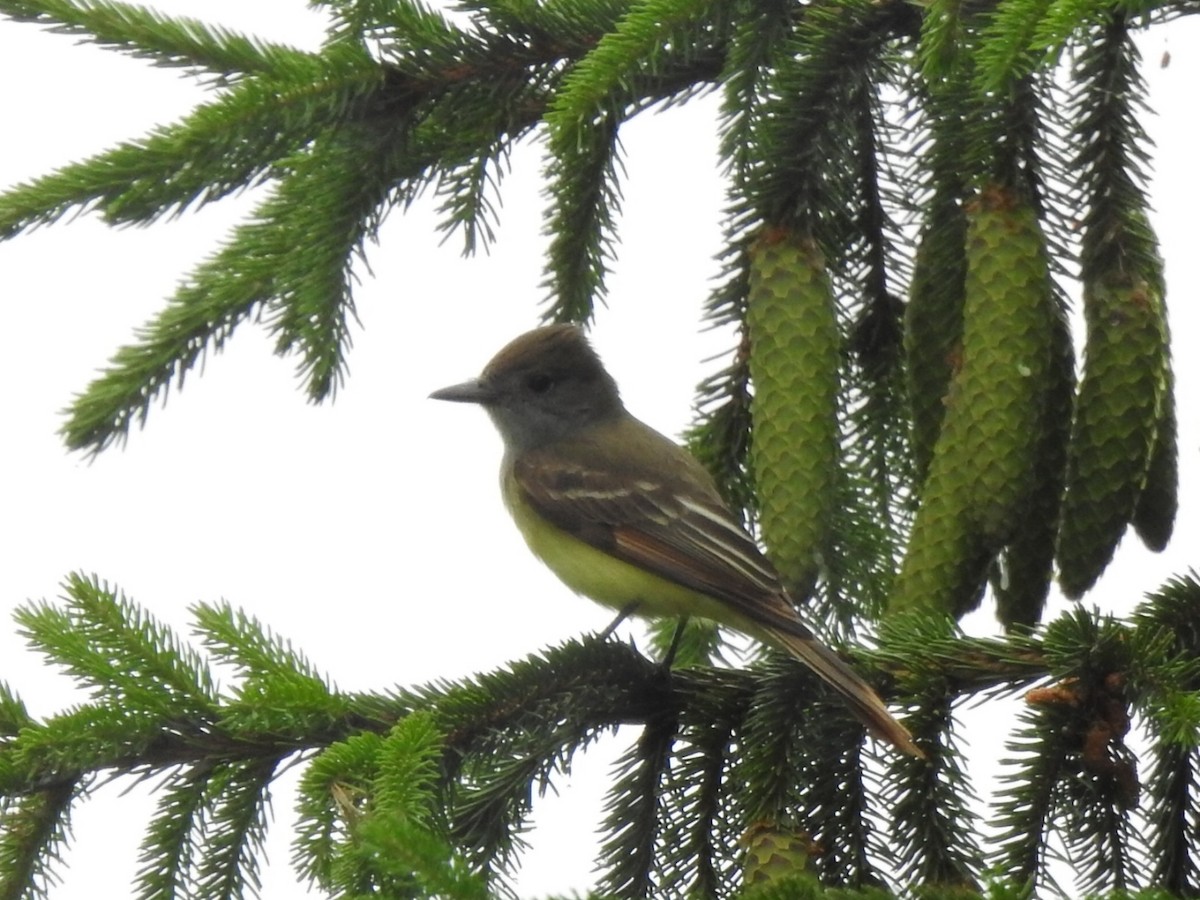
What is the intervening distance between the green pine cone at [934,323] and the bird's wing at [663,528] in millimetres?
484

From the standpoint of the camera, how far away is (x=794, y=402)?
134 inches

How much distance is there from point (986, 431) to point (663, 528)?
1.42 m

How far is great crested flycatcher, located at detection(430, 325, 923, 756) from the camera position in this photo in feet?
13.0

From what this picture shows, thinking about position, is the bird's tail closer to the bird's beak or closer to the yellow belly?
the yellow belly

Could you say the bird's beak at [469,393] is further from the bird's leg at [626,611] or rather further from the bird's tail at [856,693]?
the bird's tail at [856,693]

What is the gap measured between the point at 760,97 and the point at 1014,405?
95 cm

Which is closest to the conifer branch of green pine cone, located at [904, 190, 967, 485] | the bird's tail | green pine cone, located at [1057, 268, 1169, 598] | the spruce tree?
the spruce tree

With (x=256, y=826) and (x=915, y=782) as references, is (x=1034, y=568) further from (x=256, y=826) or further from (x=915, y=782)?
(x=256, y=826)

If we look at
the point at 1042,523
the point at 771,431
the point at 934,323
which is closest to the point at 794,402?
the point at 771,431

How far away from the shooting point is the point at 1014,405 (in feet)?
10.1

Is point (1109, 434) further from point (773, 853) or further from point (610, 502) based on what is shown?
point (610, 502)

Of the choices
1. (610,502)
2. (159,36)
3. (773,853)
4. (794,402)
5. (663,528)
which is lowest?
(773,853)

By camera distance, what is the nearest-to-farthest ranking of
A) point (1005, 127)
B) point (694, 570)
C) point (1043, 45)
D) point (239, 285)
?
point (1043, 45) → point (1005, 127) → point (239, 285) → point (694, 570)

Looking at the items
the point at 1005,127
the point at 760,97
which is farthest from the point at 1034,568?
the point at 760,97
